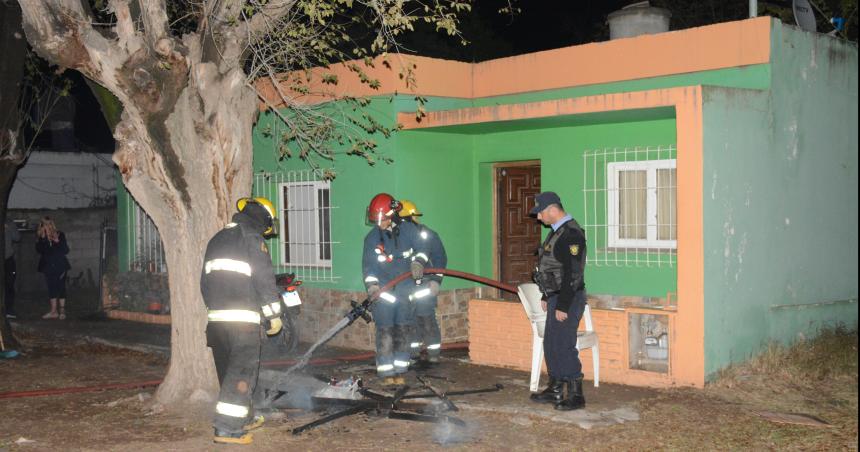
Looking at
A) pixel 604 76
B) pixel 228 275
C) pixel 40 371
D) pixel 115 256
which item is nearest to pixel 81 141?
pixel 115 256

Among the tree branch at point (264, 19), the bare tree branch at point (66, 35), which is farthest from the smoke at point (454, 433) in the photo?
the bare tree branch at point (66, 35)

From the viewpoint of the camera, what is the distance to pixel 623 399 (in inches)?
332

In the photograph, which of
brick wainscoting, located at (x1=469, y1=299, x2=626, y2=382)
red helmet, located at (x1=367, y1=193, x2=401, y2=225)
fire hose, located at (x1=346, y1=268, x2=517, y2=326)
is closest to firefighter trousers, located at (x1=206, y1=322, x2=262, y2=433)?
fire hose, located at (x1=346, y1=268, x2=517, y2=326)

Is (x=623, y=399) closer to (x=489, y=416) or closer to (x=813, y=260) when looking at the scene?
(x=489, y=416)

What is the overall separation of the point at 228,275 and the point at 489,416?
261 cm

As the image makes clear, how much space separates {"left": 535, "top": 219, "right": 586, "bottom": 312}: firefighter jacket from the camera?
802 cm

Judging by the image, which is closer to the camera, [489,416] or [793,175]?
[489,416]

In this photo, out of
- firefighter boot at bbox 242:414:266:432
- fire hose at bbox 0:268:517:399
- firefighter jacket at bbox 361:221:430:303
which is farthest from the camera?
firefighter jacket at bbox 361:221:430:303

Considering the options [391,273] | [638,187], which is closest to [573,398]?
[391,273]

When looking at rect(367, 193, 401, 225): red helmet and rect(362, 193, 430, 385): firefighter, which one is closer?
rect(362, 193, 430, 385): firefighter

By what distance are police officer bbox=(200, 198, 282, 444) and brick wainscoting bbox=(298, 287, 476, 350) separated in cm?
434

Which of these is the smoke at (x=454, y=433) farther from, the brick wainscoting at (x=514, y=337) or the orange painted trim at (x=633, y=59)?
the orange painted trim at (x=633, y=59)

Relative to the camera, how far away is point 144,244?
52.1 ft

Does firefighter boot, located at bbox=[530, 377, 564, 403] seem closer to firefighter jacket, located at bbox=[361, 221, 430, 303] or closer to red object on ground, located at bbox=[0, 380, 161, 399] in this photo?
firefighter jacket, located at bbox=[361, 221, 430, 303]
